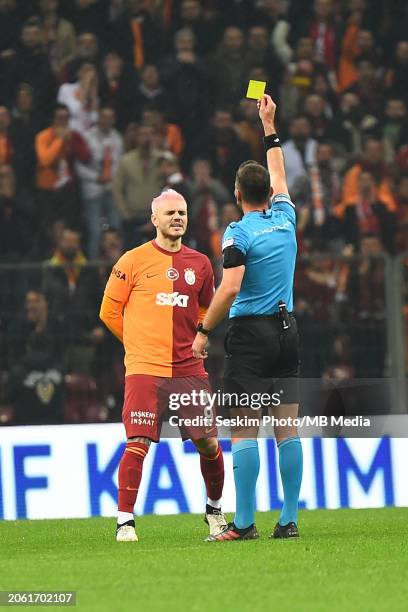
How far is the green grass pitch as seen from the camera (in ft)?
20.0

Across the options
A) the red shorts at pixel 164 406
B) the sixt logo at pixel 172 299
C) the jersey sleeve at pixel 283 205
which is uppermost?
the jersey sleeve at pixel 283 205

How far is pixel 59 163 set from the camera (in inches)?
667

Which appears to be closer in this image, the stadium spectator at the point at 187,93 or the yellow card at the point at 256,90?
the yellow card at the point at 256,90

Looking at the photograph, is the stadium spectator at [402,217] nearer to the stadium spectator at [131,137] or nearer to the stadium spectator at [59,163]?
the stadium spectator at [131,137]

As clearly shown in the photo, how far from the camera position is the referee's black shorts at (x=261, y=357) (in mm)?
8203

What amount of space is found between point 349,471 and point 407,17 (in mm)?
10111

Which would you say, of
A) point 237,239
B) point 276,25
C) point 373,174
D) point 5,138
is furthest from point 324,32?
point 237,239

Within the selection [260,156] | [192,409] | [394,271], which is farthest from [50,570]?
[260,156]

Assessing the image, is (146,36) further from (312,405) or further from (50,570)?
(50,570)

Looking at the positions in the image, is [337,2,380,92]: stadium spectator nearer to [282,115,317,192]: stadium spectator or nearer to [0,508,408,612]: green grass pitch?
[282,115,317,192]: stadium spectator

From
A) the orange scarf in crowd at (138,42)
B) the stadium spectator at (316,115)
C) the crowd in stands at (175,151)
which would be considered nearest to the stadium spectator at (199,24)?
the crowd in stands at (175,151)

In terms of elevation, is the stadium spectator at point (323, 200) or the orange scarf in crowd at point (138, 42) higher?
the orange scarf in crowd at point (138, 42)

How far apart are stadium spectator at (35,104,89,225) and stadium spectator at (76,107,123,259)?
0.14 meters

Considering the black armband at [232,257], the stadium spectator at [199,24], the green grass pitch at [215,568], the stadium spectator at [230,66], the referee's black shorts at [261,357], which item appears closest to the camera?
the green grass pitch at [215,568]
